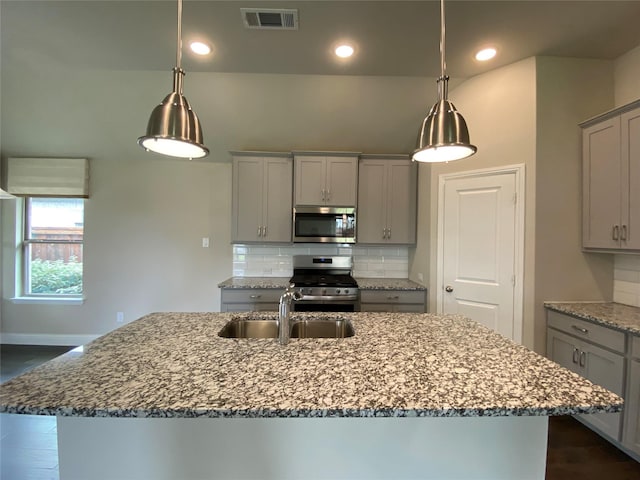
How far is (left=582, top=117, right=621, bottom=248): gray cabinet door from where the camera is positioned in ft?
6.88

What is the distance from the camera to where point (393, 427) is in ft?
3.34

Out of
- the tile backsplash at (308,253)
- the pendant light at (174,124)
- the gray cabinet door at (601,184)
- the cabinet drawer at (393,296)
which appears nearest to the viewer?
the pendant light at (174,124)

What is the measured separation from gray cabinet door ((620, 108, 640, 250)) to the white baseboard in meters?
5.49

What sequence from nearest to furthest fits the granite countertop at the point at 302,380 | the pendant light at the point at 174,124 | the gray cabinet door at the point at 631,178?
1. the granite countertop at the point at 302,380
2. the pendant light at the point at 174,124
3. the gray cabinet door at the point at 631,178

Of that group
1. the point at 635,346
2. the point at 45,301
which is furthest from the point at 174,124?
the point at 45,301

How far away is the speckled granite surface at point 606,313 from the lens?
1.81 m

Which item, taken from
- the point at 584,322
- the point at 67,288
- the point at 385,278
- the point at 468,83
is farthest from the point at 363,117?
the point at 67,288

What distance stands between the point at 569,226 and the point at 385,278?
1843 mm

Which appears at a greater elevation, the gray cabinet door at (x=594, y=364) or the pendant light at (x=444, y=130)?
the pendant light at (x=444, y=130)

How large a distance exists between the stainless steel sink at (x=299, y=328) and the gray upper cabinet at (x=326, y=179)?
1821mm

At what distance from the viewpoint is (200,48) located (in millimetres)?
2332

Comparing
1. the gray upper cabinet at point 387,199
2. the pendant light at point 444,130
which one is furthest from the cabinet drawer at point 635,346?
the gray upper cabinet at point 387,199

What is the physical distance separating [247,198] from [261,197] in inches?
6.3

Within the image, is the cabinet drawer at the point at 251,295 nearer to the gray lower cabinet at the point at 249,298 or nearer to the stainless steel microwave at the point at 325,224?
the gray lower cabinet at the point at 249,298
